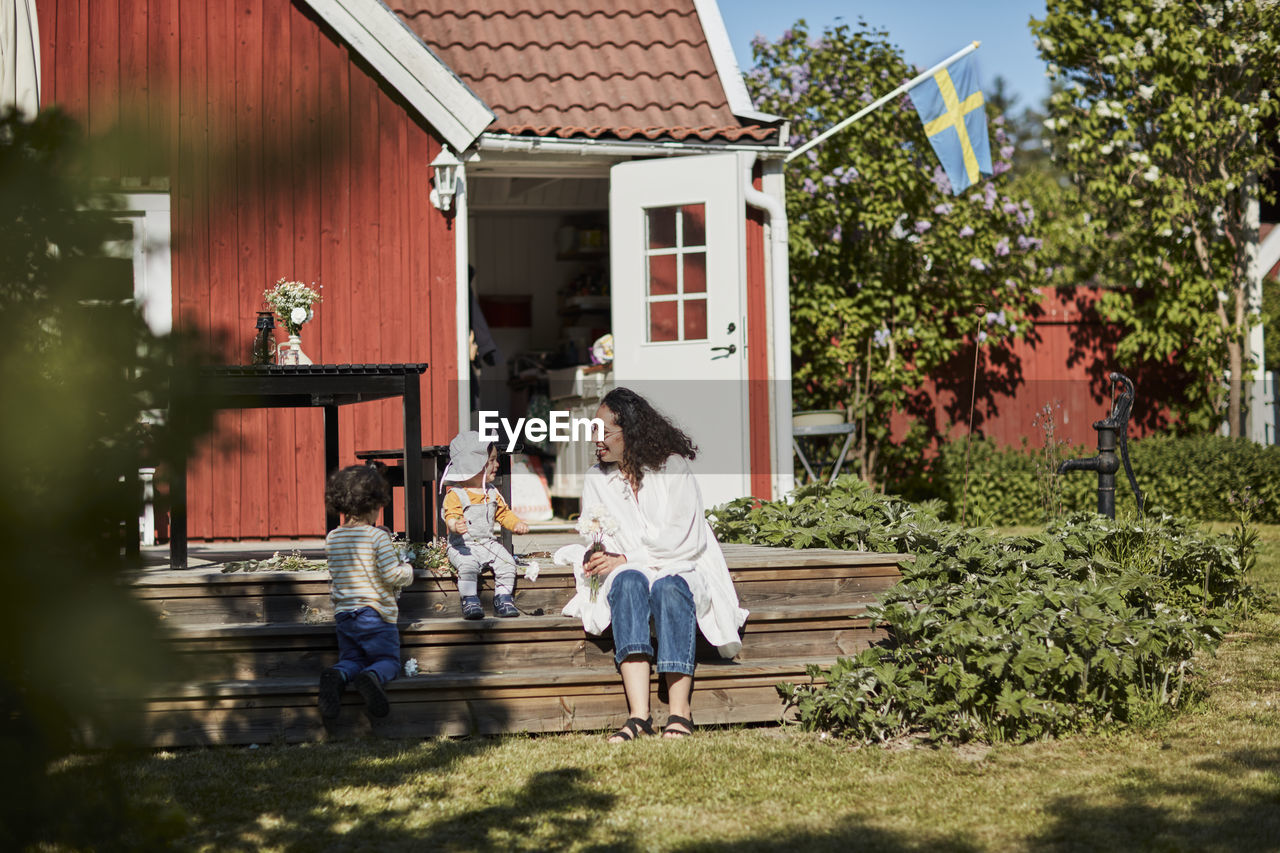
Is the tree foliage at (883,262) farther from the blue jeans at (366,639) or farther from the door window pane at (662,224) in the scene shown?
the blue jeans at (366,639)

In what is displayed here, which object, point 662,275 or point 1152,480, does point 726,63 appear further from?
point 1152,480

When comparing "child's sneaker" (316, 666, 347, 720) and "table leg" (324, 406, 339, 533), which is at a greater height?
"table leg" (324, 406, 339, 533)

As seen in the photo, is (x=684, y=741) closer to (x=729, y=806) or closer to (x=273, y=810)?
(x=729, y=806)

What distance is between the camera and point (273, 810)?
3484 millimetres

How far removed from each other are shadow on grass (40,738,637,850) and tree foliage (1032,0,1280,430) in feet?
29.4

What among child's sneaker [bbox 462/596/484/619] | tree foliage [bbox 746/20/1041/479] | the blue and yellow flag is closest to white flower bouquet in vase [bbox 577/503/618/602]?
child's sneaker [bbox 462/596/484/619]

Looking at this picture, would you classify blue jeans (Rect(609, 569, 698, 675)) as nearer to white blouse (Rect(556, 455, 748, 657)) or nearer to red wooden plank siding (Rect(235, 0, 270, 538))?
white blouse (Rect(556, 455, 748, 657))

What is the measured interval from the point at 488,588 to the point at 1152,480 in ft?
24.0

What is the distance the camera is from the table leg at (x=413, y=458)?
5023mm

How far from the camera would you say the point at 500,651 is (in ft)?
15.3

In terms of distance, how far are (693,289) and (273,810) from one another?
491cm

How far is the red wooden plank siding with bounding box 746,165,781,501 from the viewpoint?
7.87 m

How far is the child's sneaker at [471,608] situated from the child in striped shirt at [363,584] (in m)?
0.29
